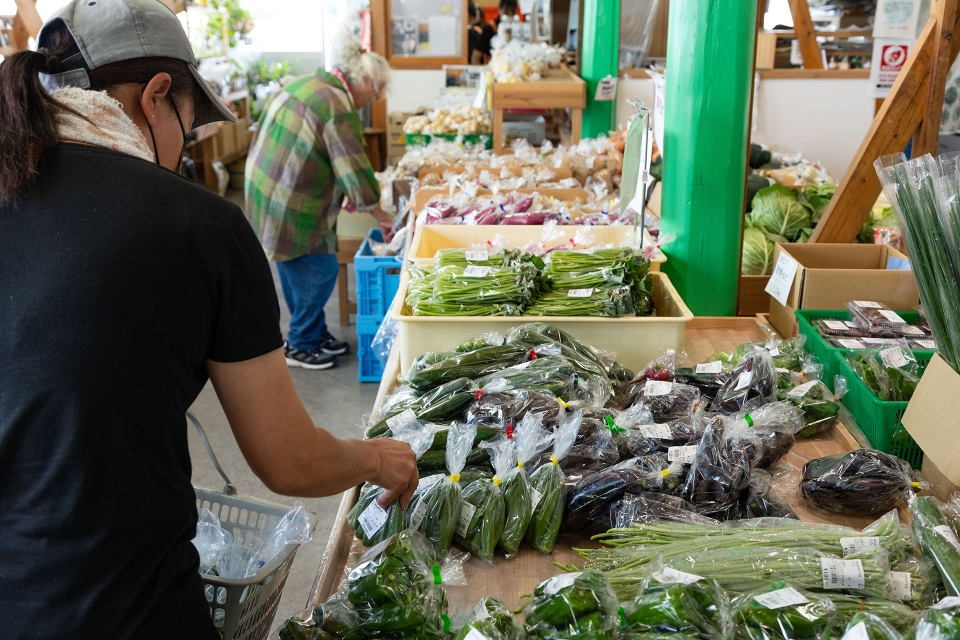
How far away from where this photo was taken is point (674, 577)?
47.5 inches

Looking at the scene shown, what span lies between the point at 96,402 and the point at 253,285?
0.78 ft

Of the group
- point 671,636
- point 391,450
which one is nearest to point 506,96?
point 391,450

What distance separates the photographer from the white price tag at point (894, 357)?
2.02 metres

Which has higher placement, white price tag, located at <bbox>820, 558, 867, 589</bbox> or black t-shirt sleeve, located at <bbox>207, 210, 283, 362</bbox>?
black t-shirt sleeve, located at <bbox>207, 210, 283, 362</bbox>

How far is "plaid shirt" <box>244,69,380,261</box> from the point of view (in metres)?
4.39

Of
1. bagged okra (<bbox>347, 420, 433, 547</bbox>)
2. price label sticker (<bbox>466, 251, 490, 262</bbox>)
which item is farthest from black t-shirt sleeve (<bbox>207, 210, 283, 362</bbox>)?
price label sticker (<bbox>466, 251, 490, 262</bbox>)

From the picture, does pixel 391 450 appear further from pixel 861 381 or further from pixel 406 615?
pixel 861 381

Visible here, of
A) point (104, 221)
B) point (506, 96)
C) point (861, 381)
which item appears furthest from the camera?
point (506, 96)

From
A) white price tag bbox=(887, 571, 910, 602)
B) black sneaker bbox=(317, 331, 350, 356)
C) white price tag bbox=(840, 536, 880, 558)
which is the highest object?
white price tag bbox=(840, 536, 880, 558)

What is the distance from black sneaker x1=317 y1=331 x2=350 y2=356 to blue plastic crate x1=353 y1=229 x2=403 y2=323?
2.42 feet

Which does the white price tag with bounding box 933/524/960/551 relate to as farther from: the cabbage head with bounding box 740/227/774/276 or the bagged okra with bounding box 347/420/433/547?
the cabbage head with bounding box 740/227/774/276

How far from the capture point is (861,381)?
198cm

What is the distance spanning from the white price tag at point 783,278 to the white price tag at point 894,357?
1.69ft

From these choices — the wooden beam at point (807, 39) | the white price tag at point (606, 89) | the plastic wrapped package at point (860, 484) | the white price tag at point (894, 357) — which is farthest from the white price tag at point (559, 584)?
the wooden beam at point (807, 39)
